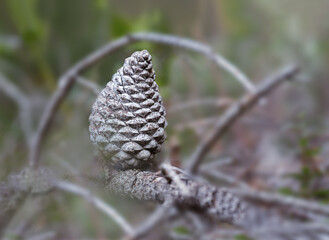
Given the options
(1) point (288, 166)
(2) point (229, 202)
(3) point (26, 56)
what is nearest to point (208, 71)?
(1) point (288, 166)

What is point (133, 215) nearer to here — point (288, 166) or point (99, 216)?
point (99, 216)

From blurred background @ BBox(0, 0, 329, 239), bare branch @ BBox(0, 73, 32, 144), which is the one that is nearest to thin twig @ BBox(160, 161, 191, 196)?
blurred background @ BBox(0, 0, 329, 239)

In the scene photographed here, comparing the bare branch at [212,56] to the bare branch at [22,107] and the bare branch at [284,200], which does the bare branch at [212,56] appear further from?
the bare branch at [22,107]

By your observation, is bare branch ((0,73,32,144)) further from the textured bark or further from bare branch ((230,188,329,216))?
the textured bark

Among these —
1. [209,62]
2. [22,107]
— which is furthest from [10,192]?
[209,62]

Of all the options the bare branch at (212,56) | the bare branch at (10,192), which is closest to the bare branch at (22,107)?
the bare branch at (212,56)

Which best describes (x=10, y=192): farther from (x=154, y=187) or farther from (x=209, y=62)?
(x=209, y=62)
